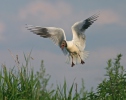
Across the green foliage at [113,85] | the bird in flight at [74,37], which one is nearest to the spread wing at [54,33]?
the bird in flight at [74,37]

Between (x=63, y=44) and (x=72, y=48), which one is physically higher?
(x=63, y=44)

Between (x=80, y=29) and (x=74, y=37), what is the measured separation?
1.86ft

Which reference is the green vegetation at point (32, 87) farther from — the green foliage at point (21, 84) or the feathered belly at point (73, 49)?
the feathered belly at point (73, 49)

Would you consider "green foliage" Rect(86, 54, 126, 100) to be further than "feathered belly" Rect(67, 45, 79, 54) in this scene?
No

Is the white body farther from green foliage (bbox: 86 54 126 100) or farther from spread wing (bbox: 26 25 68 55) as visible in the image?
green foliage (bbox: 86 54 126 100)

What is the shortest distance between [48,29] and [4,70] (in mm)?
10093

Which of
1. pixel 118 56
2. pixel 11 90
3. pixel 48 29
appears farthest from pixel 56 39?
pixel 11 90

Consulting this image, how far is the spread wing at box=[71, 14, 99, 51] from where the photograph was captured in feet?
58.7

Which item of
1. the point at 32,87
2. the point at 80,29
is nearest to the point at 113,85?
the point at 32,87

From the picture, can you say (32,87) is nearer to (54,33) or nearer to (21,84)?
(21,84)

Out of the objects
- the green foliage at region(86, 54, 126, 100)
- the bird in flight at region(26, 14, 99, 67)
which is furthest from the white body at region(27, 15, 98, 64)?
the green foliage at region(86, 54, 126, 100)

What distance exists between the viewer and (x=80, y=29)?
1789cm

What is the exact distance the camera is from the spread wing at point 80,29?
17891 mm

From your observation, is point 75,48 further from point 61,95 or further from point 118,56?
point 61,95
